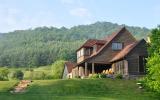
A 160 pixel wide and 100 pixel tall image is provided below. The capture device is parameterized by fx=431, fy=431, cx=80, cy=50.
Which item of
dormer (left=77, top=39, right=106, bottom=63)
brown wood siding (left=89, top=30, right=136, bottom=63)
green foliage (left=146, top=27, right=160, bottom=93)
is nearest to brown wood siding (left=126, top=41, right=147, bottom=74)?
brown wood siding (left=89, top=30, right=136, bottom=63)

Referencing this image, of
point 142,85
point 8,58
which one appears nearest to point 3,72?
point 142,85

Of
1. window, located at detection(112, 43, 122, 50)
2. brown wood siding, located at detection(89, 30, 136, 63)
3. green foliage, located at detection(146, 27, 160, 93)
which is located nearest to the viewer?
green foliage, located at detection(146, 27, 160, 93)

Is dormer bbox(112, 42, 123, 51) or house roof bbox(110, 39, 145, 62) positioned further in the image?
dormer bbox(112, 42, 123, 51)

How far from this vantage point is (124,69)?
2485 inches

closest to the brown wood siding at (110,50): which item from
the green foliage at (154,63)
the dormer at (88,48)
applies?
the dormer at (88,48)

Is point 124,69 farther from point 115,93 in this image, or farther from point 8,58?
point 8,58

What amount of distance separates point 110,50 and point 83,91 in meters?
23.6

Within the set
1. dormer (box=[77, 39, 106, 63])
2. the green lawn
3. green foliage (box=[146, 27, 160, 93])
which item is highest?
dormer (box=[77, 39, 106, 63])

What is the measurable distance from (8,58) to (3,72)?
107683mm

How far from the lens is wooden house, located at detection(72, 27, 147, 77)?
6253 centimetres

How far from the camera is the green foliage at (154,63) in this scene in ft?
135

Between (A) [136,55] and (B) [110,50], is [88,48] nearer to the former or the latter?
(B) [110,50]

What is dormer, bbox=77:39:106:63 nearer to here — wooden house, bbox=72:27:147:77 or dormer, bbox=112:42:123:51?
wooden house, bbox=72:27:147:77

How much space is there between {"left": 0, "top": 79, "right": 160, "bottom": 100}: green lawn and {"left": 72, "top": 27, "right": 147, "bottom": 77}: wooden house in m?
10.9
